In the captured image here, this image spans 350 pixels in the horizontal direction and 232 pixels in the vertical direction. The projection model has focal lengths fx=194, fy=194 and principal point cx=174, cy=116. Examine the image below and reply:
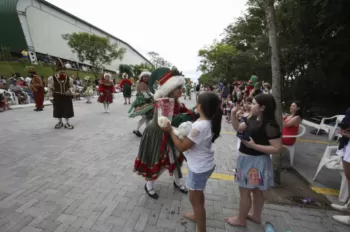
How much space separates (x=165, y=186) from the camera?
10.2 feet

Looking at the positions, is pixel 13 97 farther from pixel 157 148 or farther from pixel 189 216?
pixel 189 216

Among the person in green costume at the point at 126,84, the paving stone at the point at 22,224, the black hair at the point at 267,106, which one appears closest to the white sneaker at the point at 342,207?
the black hair at the point at 267,106

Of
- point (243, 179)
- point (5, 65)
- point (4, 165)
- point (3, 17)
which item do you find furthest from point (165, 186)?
point (3, 17)

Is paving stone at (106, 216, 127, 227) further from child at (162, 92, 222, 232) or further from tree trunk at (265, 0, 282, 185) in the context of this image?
tree trunk at (265, 0, 282, 185)

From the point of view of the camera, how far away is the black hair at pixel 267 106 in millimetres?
1889

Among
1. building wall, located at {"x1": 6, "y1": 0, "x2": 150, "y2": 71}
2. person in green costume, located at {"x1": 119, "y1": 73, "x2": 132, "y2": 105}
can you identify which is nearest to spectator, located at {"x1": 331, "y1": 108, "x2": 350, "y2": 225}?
person in green costume, located at {"x1": 119, "y1": 73, "x2": 132, "y2": 105}

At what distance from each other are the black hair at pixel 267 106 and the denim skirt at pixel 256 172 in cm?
40

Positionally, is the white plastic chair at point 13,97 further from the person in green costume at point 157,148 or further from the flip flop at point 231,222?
the flip flop at point 231,222

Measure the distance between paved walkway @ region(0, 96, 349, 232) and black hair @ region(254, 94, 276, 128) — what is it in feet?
4.33

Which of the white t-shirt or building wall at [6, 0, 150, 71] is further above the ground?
building wall at [6, 0, 150, 71]

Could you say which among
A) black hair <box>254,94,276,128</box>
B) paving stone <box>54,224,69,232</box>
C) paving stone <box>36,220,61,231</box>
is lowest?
paving stone <box>54,224,69,232</box>

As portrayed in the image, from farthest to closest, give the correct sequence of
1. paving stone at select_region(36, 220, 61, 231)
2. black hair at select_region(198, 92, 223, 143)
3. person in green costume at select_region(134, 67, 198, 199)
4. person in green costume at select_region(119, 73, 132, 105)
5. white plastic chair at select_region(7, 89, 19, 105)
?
person in green costume at select_region(119, 73, 132, 105)
white plastic chair at select_region(7, 89, 19, 105)
person in green costume at select_region(134, 67, 198, 199)
paving stone at select_region(36, 220, 61, 231)
black hair at select_region(198, 92, 223, 143)

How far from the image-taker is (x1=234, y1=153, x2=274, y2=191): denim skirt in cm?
204

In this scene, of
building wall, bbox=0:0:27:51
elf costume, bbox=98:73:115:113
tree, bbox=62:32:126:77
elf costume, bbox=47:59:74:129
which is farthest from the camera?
tree, bbox=62:32:126:77
